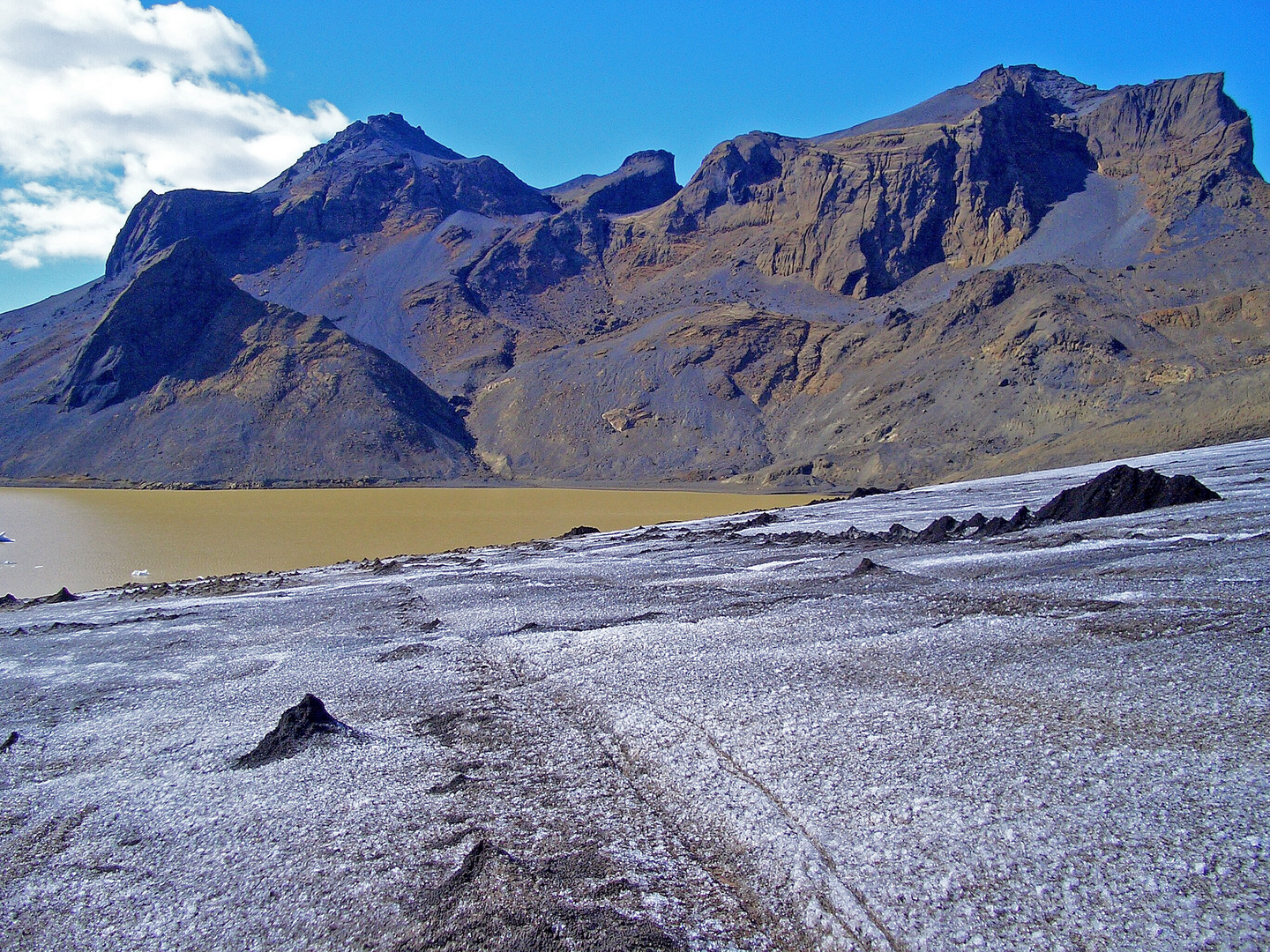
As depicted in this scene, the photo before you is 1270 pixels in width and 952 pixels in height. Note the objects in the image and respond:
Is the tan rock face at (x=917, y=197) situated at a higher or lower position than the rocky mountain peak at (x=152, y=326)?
higher

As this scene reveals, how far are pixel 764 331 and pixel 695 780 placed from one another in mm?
60519

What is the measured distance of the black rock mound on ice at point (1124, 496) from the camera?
12578 mm

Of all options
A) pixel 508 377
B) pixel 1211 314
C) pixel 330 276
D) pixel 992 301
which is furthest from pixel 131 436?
pixel 1211 314

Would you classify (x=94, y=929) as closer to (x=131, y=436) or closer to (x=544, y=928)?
(x=544, y=928)

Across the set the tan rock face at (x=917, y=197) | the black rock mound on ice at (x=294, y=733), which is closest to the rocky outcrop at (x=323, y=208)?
the tan rock face at (x=917, y=197)

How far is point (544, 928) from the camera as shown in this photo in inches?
112

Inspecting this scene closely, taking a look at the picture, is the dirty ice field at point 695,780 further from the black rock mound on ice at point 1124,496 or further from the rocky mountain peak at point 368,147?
the rocky mountain peak at point 368,147

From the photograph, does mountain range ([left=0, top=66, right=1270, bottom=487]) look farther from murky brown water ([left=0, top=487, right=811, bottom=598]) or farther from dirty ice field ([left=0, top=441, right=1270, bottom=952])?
dirty ice field ([left=0, top=441, right=1270, bottom=952])

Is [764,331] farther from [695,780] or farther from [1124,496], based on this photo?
[695,780]

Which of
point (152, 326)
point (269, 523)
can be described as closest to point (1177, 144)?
point (269, 523)

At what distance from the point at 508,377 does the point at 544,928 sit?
6867 centimetres

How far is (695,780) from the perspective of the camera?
397 centimetres

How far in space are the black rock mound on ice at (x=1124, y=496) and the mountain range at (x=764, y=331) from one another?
62.2 ft

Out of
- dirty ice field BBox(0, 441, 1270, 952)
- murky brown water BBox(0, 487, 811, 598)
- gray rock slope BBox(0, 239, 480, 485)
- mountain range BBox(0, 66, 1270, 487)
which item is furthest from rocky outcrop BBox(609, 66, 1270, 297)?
dirty ice field BBox(0, 441, 1270, 952)
